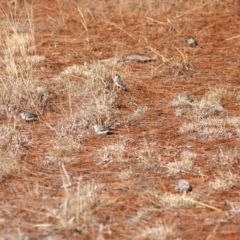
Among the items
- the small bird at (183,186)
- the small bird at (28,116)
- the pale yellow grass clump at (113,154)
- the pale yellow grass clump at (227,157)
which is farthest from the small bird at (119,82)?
the small bird at (183,186)

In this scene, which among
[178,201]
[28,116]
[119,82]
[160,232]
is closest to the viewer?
[160,232]

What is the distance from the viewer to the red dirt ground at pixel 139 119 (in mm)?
3812

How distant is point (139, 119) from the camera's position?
5449mm

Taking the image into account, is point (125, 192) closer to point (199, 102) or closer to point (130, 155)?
point (130, 155)

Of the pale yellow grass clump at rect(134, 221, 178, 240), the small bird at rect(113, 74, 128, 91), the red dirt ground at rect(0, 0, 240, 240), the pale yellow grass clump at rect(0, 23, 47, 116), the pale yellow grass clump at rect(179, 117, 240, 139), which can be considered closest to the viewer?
the pale yellow grass clump at rect(134, 221, 178, 240)

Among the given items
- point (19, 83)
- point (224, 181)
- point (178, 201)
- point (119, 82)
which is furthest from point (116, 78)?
point (178, 201)

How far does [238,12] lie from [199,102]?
2.80 m

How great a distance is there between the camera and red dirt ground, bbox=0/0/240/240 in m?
3.81

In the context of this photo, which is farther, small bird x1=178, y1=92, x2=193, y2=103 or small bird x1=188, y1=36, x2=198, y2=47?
small bird x1=188, y1=36, x2=198, y2=47

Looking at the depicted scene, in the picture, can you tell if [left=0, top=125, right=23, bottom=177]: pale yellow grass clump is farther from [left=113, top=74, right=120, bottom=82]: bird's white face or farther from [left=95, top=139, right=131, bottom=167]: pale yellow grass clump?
[left=113, top=74, right=120, bottom=82]: bird's white face

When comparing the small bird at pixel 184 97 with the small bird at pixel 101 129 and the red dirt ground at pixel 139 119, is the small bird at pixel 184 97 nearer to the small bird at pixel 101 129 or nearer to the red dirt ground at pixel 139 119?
the red dirt ground at pixel 139 119

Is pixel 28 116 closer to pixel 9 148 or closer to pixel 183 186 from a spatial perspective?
pixel 9 148

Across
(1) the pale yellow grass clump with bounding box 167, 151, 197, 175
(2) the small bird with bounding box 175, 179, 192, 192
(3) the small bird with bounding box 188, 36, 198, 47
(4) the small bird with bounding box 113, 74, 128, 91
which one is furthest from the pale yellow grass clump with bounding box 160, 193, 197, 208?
(3) the small bird with bounding box 188, 36, 198, 47

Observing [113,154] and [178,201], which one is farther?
[113,154]
